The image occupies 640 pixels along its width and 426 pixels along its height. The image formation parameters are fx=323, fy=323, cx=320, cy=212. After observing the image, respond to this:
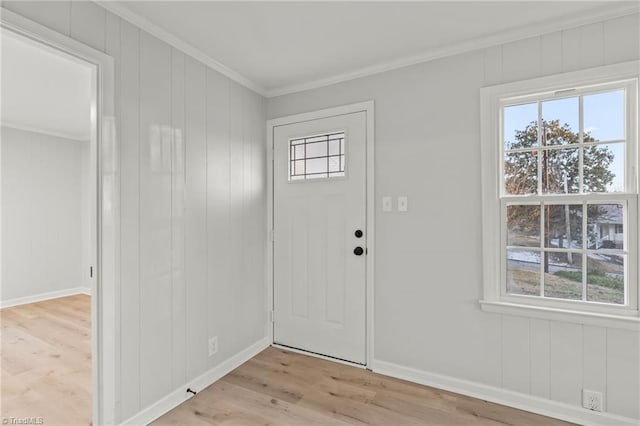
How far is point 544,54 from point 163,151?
261 centimetres

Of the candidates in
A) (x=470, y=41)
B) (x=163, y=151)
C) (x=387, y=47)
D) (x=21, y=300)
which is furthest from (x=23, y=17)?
(x=21, y=300)

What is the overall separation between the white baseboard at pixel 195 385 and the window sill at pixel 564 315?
198cm

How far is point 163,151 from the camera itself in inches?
85.6

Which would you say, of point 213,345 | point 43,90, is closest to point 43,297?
point 43,90

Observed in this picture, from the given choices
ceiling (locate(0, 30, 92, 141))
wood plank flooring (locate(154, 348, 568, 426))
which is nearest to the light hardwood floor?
wood plank flooring (locate(154, 348, 568, 426))

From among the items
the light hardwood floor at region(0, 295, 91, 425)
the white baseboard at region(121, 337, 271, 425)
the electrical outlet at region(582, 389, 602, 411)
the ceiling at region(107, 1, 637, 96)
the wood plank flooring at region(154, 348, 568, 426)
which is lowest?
the wood plank flooring at region(154, 348, 568, 426)

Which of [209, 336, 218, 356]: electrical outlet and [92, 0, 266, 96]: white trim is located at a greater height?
[92, 0, 266, 96]: white trim

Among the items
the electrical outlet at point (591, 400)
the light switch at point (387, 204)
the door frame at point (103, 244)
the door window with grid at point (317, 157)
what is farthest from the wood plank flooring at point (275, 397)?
A: the door window with grid at point (317, 157)

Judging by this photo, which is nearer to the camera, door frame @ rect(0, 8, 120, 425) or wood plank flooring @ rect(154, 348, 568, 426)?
door frame @ rect(0, 8, 120, 425)

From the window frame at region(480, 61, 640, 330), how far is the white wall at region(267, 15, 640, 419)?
0.20 ft

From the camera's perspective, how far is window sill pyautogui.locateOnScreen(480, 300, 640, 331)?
1.91 metres

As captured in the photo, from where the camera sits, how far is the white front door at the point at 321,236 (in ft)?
9.07

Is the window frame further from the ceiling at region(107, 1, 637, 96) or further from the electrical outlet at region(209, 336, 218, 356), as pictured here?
the electrical outlet at region(209, 336, 218, 356)

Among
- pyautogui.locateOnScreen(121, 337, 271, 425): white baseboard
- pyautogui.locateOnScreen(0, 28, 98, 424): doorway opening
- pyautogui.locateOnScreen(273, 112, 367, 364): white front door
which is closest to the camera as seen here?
pyautogui.locateOnScreen(121, 337, 271, 425): white baseboard
